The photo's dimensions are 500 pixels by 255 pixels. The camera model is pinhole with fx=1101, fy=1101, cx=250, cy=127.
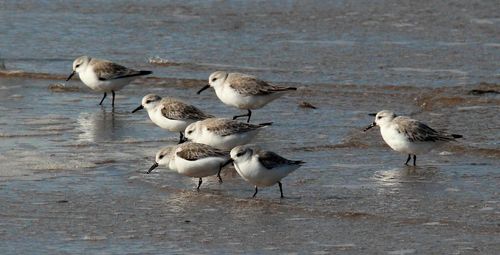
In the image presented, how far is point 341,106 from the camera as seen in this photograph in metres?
13.1

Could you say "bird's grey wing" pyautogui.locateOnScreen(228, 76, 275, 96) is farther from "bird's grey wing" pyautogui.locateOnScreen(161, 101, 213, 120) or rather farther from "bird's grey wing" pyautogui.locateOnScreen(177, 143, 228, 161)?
"bird's grey wing" pyautogui.locateOnScreen(177, 143, 228, 161)

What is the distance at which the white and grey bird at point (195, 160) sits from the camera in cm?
912

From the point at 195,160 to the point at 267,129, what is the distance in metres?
2.94

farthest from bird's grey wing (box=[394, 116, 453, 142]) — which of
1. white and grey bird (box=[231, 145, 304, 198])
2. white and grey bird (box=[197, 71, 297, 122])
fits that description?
white and grey bird (box=[197, 71, 297, 122])

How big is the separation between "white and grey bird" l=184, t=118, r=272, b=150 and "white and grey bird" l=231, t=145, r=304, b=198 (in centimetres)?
140

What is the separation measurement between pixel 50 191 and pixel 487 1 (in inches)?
512

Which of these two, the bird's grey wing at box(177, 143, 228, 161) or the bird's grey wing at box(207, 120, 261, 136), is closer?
the bird's grey wing at box(177, 143, 228, 161)

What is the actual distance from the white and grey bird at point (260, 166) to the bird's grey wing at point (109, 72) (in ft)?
15.7

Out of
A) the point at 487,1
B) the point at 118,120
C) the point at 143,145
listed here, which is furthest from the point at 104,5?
the point at 143,145

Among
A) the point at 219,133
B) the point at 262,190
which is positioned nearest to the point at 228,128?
the point at 219,133

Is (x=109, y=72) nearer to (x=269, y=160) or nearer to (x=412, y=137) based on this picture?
(x=412, y=137)

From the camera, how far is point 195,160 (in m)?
9.11

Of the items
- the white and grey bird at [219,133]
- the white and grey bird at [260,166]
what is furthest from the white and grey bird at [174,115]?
the white and grey bird at [260,166]

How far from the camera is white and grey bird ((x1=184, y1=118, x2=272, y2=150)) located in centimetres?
1029
